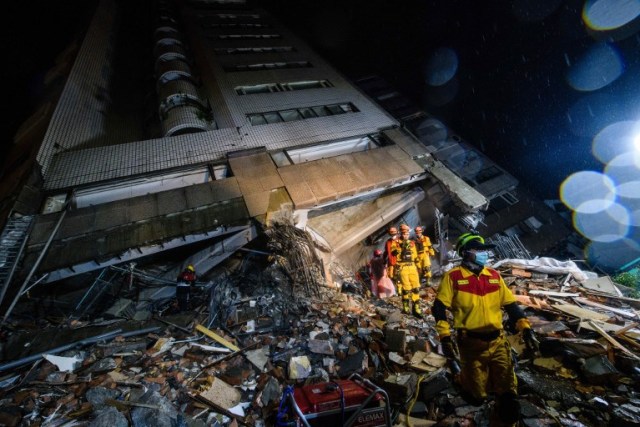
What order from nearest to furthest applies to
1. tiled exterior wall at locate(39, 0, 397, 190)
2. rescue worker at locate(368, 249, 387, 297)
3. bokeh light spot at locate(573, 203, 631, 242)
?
tiled exterior wall at locate(39, 0, 397, 190) < rescue worker at locate(368, 249, 387, 297) < bokeh light spot at locate(573, 203, 631, 242)

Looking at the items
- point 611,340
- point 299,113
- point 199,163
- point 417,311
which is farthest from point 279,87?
point 611,340

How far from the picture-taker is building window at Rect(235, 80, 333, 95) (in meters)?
12.6

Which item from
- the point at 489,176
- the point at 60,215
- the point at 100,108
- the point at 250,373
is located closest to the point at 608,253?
the point at 489,176

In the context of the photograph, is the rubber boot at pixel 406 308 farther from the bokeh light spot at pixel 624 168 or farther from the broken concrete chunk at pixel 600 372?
the bokeh light spot at pixel 624 168

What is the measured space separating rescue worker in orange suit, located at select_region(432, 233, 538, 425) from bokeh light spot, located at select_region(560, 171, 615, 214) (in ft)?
62.2

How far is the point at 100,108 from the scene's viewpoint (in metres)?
11.1

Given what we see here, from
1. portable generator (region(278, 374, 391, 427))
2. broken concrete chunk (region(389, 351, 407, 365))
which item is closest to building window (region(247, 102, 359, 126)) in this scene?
broken concrete chunk (region(389, 351, 407, 365))

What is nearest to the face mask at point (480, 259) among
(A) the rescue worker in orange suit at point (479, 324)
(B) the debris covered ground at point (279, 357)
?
(A) the rescue worker in orange suit at point (479, 324)

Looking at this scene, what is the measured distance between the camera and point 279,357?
4246 millimetres

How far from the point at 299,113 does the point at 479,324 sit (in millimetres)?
10490

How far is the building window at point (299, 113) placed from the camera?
36.2ft

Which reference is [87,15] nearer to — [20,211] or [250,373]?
[20,211]

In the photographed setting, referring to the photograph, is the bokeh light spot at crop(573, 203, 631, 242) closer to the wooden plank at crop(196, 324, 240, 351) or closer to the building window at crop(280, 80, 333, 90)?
the building window at crop(280, 80, 333, 90)

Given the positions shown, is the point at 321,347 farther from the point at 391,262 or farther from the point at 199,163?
the point at 199,163
